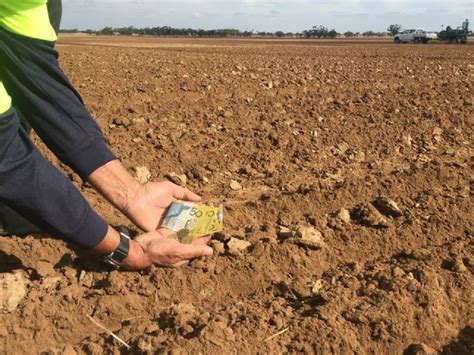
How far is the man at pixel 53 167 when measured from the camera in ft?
7.21

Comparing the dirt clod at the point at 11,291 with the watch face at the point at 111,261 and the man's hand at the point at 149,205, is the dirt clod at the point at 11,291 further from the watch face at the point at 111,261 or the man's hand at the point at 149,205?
the man's hand at the point at 149,205

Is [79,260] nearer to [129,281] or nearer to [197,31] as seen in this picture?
[129,281]

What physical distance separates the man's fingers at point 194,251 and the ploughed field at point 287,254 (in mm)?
55

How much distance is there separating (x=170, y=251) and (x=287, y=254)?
22.2 inches

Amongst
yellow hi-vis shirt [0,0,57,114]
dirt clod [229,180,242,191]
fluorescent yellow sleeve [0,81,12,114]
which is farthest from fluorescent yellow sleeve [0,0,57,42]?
dirt clod [229,180,242,191]

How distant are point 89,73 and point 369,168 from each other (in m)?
6.53

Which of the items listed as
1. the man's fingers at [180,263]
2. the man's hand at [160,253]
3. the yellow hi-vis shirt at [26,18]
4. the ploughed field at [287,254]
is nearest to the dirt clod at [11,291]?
the ploughed field at [287,254]

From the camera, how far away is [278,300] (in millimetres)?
2387

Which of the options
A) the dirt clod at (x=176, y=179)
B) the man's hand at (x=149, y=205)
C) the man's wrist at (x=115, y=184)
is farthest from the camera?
the dirt clod at (x=176, y=179)

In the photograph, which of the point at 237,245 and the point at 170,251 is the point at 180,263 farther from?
the point at 237,245

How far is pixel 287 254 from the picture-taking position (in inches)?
109

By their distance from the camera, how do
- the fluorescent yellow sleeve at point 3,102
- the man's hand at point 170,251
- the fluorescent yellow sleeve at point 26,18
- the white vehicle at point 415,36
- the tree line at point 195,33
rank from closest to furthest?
the fluorescent yellow sleeve at point 3,102 → the fluorescent yellow sleeve at point 26,18 → the man's hand at point 170,251 → the white vehicle at point 415,36 → the tree line at point 195,33

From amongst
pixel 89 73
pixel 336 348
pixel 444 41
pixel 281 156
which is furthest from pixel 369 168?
pixel 444 41

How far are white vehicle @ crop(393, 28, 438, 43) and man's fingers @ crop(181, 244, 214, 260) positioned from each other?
42995 millimetres
